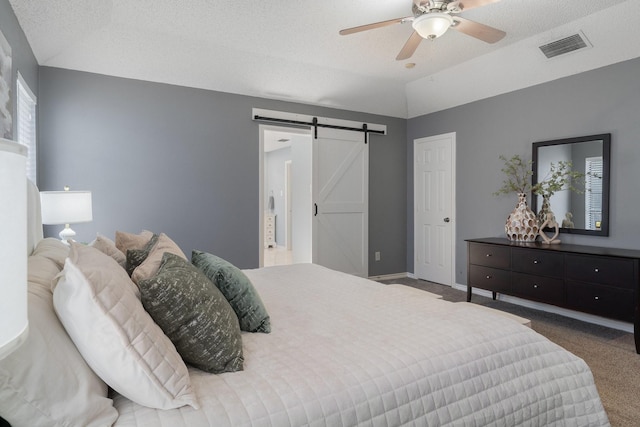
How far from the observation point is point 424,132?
558cm

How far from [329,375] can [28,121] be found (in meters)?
3.53

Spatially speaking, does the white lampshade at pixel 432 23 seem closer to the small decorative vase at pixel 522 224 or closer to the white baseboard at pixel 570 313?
the small decorative vase at pixel 522 224

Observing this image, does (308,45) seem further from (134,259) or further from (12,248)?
(12,248)

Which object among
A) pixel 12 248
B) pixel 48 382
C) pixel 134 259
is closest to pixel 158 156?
pixel 134 259

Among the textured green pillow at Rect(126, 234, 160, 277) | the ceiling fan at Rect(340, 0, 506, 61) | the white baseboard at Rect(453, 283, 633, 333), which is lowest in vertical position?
the white baseboard at Rect(453, 283, 633, 333)

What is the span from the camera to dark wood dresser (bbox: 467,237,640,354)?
2982 millimetres

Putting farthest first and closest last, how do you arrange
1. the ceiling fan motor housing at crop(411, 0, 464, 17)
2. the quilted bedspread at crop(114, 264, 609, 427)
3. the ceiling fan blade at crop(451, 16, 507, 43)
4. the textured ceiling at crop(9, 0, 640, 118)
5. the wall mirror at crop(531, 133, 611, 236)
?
the wall mirror at crop(531, 133, 611, 236)
the textured ceiling at crop(9, 0, 640, 118)
the ceiling fan blade at crop(451, 16, 507, 43)
the ceiling fan motor housing at crop(411, 0, 464, 17)
the quilted bedspread at crop(114, 264, 609, 427)

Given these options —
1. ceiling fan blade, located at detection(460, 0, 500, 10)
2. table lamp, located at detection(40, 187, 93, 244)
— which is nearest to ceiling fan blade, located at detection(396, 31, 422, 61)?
ceiling fan blade, located at detection(460, 0, 500, 10)

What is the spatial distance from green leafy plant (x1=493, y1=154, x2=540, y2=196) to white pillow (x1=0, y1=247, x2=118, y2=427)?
4.28 meters

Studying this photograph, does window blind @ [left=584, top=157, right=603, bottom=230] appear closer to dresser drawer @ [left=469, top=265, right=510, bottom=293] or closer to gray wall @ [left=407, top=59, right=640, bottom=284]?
gray wall @ [left=407, top=59, right=640, bottom=284]

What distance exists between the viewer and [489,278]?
4105mm

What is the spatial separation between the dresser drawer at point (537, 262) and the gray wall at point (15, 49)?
14.2ft

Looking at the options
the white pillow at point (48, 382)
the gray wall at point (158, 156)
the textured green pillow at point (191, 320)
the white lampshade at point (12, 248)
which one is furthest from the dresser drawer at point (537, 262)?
the white lampshade at point (12, 248)

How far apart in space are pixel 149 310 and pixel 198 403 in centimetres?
32
